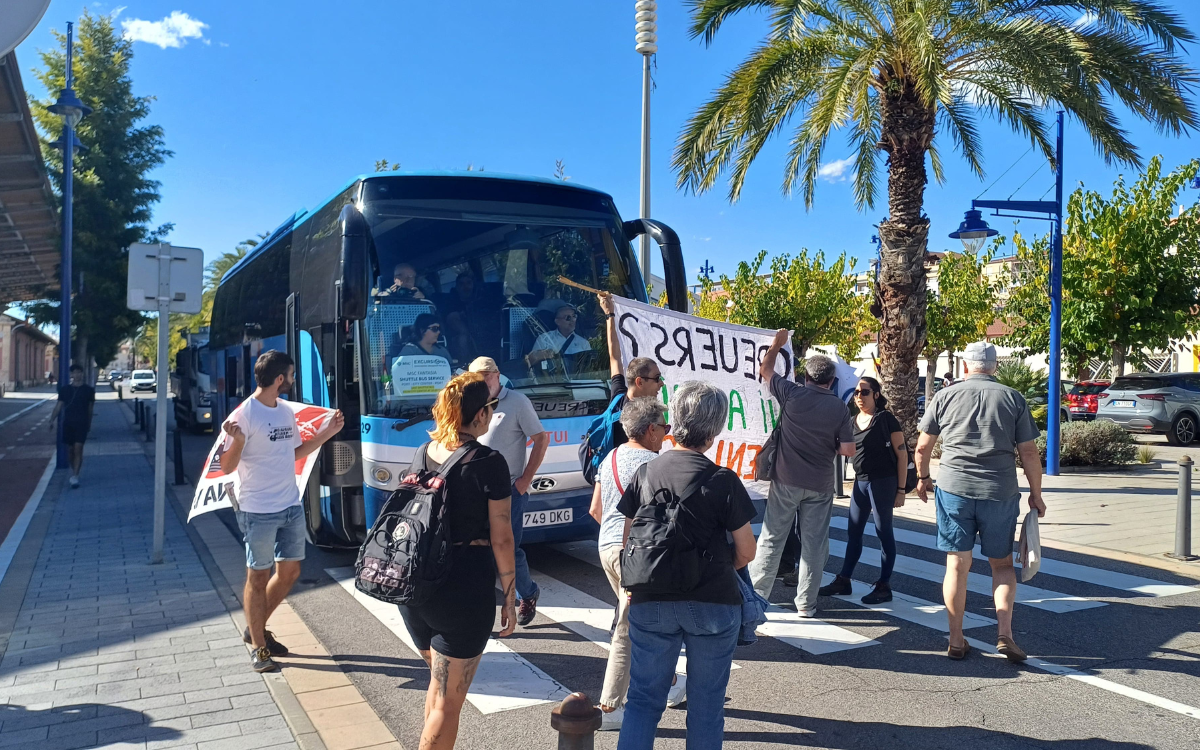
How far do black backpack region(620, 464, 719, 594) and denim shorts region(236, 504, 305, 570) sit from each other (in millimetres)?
2651

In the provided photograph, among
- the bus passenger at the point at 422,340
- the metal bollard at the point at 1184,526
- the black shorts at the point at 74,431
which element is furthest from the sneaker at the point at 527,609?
the black shorts at the point at 74,431

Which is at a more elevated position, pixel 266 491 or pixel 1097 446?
pixel 266 491

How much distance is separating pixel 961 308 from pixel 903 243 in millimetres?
18240

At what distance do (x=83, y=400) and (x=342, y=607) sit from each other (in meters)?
8.79

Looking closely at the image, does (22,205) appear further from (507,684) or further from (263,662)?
A: (507,684)

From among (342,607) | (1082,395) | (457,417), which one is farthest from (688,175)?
(1082,395)

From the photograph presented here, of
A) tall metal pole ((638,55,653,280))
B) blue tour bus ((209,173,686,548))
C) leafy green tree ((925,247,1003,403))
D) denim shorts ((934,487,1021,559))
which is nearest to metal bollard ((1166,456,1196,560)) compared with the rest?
denim shorts ((934,487,1021,559))

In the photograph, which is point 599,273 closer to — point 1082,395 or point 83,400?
point 83,400

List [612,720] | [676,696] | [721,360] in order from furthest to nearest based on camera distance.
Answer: [721,360] < [676,696] < [612,720]

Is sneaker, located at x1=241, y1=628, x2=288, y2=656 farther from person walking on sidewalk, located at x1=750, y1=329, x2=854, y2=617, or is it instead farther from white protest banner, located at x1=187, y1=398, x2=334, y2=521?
person walking on sidewalk, located at x1=750, y1=329, x2=854, y2=617

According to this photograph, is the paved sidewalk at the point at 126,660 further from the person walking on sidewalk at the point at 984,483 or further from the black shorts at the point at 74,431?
the black shorts at the point at 74,431

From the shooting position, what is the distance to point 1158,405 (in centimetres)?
1997

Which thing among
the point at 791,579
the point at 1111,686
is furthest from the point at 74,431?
the point at 1111,686

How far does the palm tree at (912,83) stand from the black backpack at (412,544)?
31.9 feet
